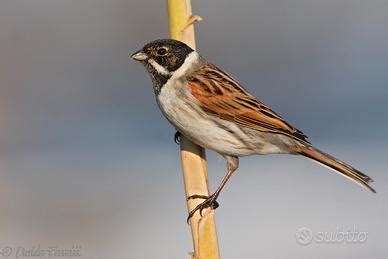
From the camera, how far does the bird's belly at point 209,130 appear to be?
303cm

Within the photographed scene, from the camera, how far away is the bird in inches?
120

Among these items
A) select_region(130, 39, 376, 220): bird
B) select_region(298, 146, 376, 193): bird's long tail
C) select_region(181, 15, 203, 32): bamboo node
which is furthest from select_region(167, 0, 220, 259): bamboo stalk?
select_region(298, 146, 376, 193): bird's long tail

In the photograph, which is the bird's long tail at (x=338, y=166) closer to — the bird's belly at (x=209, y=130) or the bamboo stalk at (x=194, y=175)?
the bird's belly at (x=209, y=130)

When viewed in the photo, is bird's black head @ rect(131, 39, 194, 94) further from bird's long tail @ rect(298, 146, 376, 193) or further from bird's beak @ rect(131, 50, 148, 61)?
bird's long tail @ rect(298, 146, 376, 193)

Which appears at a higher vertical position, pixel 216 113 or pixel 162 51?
pixel 162 51

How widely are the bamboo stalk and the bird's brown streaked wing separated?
20 centimetres

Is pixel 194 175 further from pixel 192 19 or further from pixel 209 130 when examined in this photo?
pixel 192 19

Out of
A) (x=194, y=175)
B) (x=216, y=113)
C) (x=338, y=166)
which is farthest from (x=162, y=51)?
(x=338, y=166)

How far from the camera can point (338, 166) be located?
3.03 m

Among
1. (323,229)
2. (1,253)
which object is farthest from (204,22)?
(1,253)

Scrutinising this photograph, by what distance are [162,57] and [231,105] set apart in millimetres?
267

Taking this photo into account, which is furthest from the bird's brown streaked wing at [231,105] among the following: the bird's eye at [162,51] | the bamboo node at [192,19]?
the bamboo node at [192,19]

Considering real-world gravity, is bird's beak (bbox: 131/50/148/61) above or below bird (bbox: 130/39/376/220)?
above

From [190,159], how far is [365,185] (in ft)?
1.70
